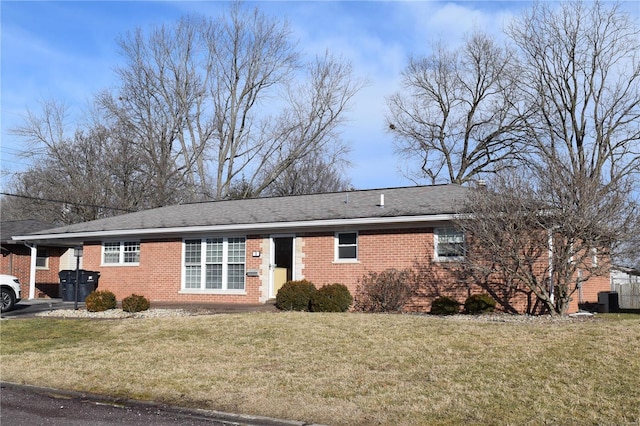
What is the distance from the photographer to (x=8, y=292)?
20922 mm

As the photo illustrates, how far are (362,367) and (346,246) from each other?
9809mm

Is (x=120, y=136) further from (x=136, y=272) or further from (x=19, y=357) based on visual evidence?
(x=19, y=357)

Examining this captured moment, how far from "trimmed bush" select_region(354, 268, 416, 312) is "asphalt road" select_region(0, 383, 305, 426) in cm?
1036

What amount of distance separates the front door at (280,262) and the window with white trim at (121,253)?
18.1 feet

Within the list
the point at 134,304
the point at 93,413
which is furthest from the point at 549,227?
the point at 134,304

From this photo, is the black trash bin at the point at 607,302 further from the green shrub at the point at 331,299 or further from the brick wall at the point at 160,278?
the brick wall at the point at 160,278

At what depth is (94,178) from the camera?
139 ft

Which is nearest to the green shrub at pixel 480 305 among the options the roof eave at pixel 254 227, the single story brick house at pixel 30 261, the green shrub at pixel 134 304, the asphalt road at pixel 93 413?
the roof eave at pixel 254 227

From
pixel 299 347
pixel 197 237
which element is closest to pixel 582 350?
pixel 299 347

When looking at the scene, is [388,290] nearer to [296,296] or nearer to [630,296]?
[296,296]

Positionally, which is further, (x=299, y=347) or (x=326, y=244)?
(x=326, y=244)

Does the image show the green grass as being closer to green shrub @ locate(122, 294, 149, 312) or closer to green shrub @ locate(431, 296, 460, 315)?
green shrub @ locate(431, 296, 460, 315)

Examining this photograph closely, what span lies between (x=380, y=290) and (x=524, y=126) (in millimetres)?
23931

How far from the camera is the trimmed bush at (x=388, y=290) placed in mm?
17953
